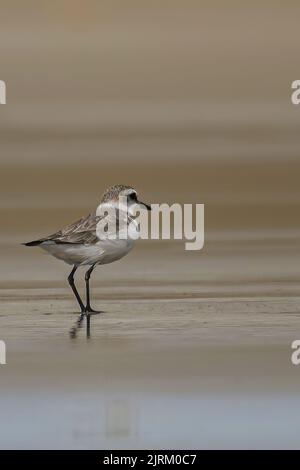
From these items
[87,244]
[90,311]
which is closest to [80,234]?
[87,244]

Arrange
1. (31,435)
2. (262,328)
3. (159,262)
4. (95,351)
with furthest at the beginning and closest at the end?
(159,262)
(262,328)
(95,351)
(31,435)

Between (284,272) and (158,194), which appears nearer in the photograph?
(284,272)

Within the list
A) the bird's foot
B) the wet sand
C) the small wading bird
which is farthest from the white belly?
the bird's foot

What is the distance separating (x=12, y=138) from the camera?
1362 centimetres

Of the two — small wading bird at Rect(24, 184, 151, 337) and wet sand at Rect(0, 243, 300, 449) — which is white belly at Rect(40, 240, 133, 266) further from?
wet sand at Rect(0, 243, 300, 449)

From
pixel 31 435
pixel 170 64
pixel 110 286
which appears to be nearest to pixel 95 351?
pixel 31 435

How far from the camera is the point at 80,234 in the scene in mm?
9414

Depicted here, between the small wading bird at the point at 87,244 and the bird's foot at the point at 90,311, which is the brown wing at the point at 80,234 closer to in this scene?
the small wading bird at the point at 87,244

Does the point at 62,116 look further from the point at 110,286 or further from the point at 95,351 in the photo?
the point at 95,351

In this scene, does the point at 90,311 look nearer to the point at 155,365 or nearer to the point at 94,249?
the point at 94,249

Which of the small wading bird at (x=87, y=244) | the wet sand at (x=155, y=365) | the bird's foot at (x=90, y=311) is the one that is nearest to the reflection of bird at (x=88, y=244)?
the small wading bird at (x=87, y=244)

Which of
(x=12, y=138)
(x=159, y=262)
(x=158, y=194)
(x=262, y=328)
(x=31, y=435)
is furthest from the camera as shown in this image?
(x=12, y=138)

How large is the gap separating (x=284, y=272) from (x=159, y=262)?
0.91 metres

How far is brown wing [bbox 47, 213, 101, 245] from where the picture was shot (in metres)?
9.36
